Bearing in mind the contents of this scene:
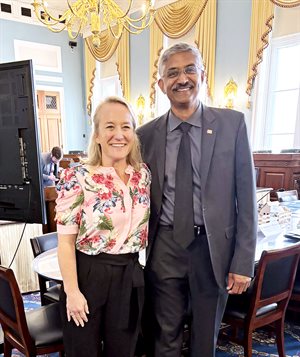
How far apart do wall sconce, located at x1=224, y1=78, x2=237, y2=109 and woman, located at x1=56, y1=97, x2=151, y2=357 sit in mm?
4639

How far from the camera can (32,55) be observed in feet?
27.0

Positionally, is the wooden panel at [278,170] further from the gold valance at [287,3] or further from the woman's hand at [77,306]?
the woman's hand at [77,306]

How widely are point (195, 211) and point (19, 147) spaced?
835mm

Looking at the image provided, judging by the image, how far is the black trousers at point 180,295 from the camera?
1.35m

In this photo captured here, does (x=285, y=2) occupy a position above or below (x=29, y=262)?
above

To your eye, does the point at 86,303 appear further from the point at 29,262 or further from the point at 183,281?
the point at 29,262

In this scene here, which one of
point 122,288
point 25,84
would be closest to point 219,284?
point 122,288

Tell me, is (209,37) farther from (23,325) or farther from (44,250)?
(23,325)

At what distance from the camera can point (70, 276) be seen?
1178 mm

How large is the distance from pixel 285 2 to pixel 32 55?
6319 millimetres

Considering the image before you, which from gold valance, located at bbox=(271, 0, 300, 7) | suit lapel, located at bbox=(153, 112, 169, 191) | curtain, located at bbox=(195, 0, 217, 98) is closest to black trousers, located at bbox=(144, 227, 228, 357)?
suit lapel, located at bbox=(153, 112, 169, 191)

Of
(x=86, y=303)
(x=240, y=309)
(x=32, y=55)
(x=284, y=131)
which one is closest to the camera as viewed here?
→ (x=86, y=303)

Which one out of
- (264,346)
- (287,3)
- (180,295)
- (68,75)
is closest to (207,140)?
(180,295)

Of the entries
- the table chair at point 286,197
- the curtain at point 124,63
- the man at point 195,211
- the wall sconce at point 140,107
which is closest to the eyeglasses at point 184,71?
the man at point 195,211
